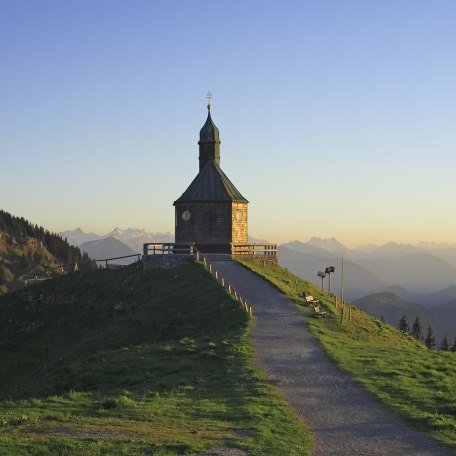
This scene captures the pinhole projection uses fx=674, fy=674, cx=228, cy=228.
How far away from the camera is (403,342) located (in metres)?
43.2

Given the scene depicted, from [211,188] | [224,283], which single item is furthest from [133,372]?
[211,188]

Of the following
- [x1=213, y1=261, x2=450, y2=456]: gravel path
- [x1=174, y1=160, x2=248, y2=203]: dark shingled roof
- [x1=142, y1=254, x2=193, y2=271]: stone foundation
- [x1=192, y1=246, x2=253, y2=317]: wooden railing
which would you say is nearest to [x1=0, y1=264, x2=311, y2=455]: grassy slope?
[x1=192, y1=246, x2=253, y2=317]: wooden railing

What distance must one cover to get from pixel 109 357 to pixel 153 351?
2137 mm

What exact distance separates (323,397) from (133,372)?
8474mm

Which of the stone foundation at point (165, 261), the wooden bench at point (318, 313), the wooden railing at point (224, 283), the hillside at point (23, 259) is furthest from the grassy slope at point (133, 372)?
the hillside at point (23, 259)

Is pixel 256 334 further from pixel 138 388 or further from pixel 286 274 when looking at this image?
pixel 286 274

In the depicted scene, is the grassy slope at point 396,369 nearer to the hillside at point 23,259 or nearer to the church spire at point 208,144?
the church spire at point 208,144

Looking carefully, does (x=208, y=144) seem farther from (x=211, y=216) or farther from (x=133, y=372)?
(x=133, y=372)

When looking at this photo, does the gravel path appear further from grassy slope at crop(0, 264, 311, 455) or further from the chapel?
the chapel

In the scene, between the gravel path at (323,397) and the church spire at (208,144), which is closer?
the gravel path at (323,397)

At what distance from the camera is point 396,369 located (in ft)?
91.8

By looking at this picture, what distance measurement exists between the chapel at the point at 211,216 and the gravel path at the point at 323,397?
67.8ft

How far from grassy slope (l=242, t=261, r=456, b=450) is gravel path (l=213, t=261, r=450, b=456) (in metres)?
0.55

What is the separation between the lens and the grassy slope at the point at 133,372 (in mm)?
18062
